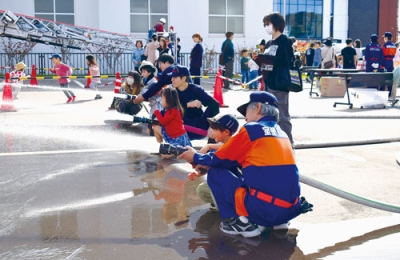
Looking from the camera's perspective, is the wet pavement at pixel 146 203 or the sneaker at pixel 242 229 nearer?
the wet pavement at pixel 146 203

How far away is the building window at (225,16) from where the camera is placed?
30.4m

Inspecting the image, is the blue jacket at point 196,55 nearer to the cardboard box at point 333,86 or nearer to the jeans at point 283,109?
the cardboard box at point 333,86

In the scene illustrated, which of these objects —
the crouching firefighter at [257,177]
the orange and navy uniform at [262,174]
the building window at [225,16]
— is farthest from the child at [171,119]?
the building window at [225,16]

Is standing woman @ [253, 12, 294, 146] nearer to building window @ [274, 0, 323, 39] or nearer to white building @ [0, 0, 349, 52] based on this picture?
white building @ [0, 0, 349, 52]

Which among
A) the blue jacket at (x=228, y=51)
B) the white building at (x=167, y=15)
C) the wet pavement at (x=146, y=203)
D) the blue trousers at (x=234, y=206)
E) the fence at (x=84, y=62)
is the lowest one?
the wet pavement at (x=146, y=203)

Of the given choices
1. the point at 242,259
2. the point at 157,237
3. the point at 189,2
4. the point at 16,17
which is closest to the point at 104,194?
the point at 157,237

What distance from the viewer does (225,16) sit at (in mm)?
30547

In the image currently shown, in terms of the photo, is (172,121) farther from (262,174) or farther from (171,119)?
(262,174)

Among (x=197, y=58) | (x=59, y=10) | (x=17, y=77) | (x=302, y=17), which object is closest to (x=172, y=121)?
(x=17, y=77)

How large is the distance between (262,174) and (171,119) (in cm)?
338

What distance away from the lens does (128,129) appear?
10.8 metres

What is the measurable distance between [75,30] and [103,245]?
22945 millimetres

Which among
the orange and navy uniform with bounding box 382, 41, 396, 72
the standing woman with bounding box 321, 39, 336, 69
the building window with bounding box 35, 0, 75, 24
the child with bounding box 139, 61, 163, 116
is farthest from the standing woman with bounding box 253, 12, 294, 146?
the building window with bounding box 35, 0, 75, 24

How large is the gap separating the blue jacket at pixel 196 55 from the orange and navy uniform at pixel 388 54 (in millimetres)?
5581
